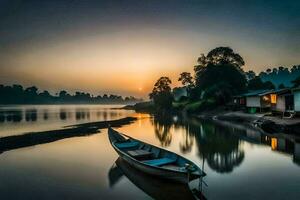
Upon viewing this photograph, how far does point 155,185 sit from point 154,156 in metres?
3.78

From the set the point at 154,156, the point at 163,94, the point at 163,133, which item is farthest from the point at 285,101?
the point at 163,94

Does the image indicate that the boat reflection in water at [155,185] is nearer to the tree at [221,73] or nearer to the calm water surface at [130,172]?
the calm water surface at [130,172]

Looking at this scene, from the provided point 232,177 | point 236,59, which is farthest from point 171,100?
point 232,177

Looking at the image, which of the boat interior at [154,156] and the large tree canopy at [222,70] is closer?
the boat interior at [154,156]

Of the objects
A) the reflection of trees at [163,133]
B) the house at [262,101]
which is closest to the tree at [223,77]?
the house at [262,101]

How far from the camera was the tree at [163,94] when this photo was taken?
10775 cm

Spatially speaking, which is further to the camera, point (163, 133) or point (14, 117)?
point (14, 117)

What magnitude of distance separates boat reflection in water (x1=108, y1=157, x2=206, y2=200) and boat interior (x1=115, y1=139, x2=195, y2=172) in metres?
0.93

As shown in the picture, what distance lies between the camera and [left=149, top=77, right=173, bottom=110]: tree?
354 ft

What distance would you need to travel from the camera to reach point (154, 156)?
59.2 feet

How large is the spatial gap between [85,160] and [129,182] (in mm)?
7447

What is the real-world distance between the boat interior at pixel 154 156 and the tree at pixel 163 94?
278ft

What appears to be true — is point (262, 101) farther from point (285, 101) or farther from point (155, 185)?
point (155, 185)

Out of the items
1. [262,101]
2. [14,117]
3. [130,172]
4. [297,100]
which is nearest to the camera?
[130,172]
